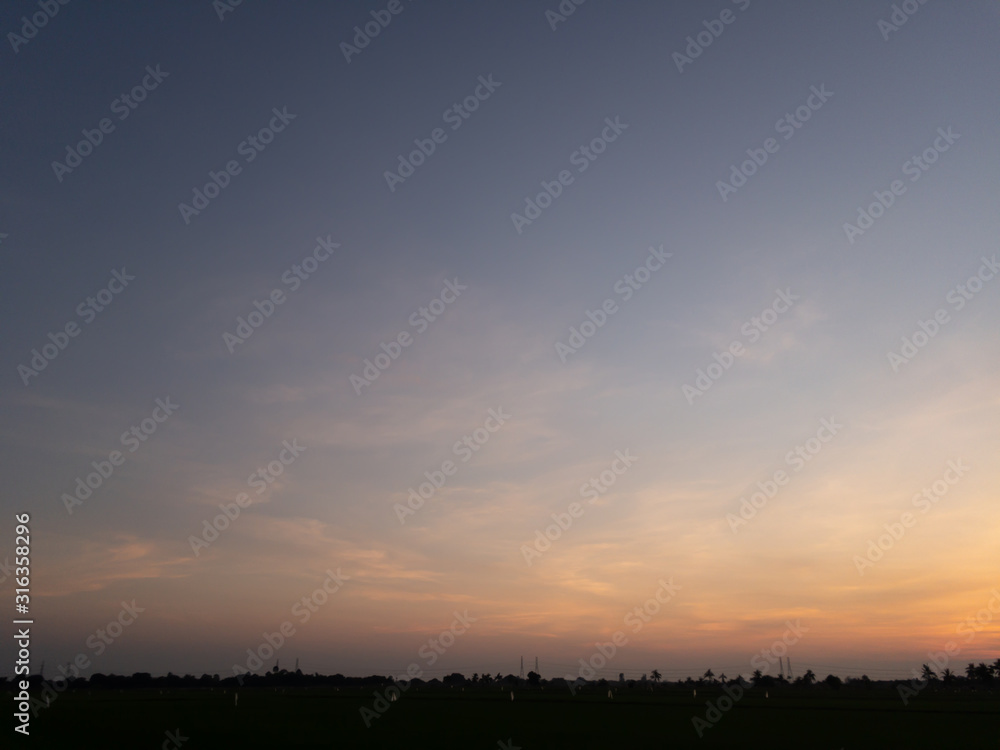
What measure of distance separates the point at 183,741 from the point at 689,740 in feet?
108

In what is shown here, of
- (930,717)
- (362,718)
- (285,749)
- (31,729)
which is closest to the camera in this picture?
(285,749)

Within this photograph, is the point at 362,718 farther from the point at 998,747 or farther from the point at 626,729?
the point at 998,747

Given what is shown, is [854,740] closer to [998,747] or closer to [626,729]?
[998,747]

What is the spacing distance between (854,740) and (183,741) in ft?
146

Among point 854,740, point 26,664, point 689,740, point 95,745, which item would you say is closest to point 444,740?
point 689,740

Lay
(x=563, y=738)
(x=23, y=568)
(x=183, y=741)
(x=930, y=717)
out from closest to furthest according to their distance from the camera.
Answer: (x=23, y=568) → (x=183, y=741) → (x=563, y=738) → (x=930, y=717)

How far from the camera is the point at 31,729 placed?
52.1 metres

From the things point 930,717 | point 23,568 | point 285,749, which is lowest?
point 930,717

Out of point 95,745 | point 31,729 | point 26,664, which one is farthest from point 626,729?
point 31,729

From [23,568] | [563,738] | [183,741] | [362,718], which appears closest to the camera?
[23,568]

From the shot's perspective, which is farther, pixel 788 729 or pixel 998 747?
pixel 788 729

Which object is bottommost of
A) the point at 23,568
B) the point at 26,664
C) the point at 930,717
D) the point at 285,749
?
the point at 930,717

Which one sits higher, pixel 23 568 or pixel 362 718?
pixel 23 568

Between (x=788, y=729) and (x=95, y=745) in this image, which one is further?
(x=788, y=729)
